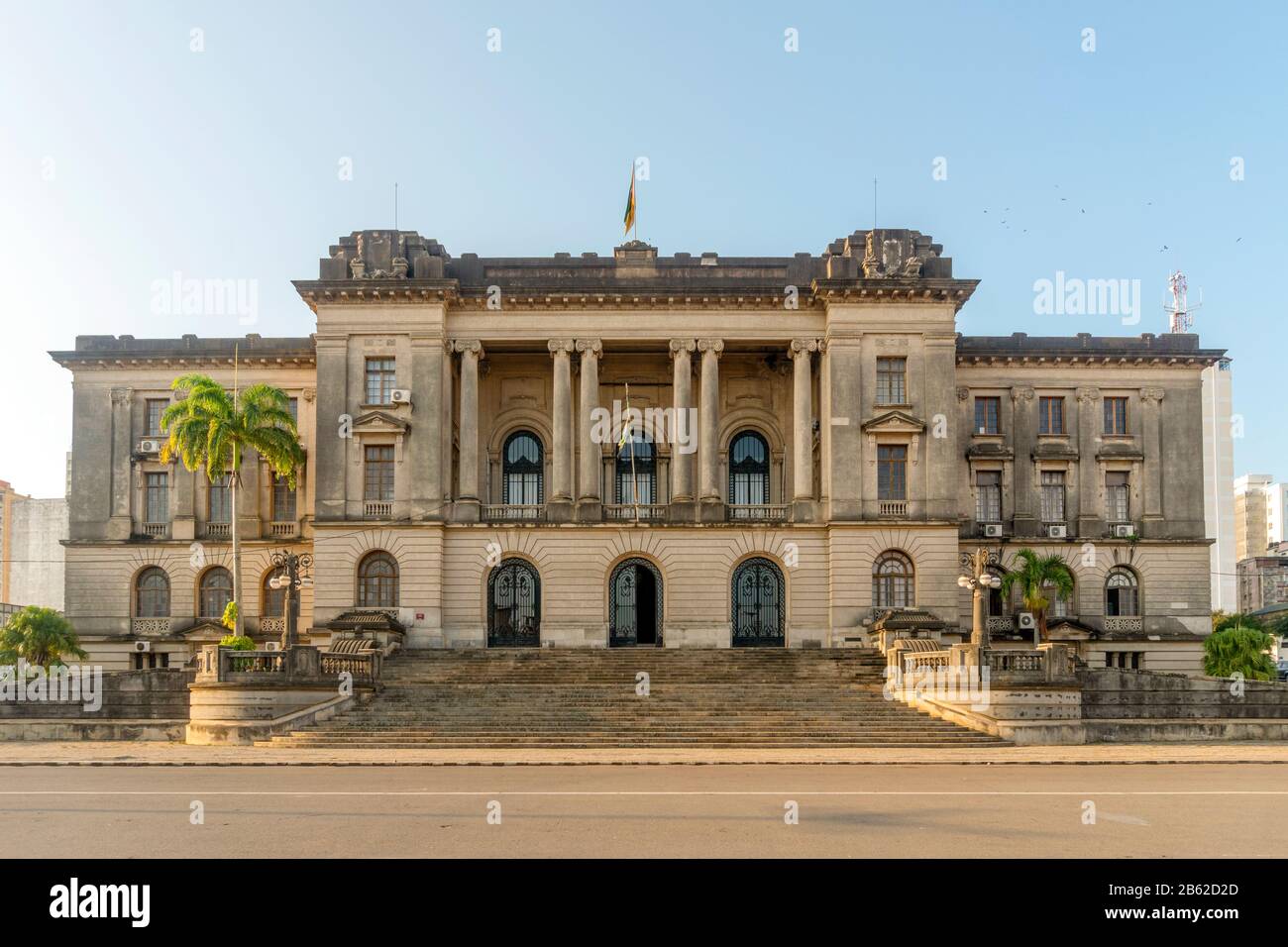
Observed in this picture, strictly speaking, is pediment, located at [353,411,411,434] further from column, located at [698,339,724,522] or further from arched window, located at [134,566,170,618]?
arched window, located at [134,566,170,618]

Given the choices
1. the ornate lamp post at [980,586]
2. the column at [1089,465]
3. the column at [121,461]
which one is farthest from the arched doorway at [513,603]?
the column at [1089,465]

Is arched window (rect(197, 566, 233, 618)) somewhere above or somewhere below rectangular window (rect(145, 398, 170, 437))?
below

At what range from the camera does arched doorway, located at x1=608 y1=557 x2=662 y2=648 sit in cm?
4688

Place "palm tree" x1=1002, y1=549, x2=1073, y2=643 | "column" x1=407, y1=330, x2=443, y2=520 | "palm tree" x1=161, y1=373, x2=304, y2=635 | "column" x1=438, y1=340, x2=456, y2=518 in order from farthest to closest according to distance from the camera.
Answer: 1. "palm tree" x1=1002, y1=549, x2=1073, y2=643
2. "column" x1=438, y1=340, x2=456, y2=518
3. "column" x1=407, y1=330, x2=443, y2=520
4. "palm tree" x1=161, y1=373, x2=304, y2=635

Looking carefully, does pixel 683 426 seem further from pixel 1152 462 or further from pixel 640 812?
pixel 640 812

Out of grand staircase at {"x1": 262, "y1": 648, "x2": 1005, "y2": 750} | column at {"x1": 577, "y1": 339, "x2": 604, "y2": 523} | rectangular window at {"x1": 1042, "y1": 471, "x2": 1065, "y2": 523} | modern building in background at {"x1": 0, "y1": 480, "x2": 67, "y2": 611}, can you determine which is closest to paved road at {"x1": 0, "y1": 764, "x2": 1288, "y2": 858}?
grand staircase at {"x1": 262, "y1": 648, "x2": 1005, "y2": 750}

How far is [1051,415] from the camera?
5247cm

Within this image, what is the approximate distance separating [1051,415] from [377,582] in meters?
27.9

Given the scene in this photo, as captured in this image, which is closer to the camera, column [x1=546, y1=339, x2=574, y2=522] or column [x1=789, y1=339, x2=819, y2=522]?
column [x1=789, y1=339, x2=819, y2=522]

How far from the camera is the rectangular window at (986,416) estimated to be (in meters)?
52.3

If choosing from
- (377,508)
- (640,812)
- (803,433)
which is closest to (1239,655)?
(803,433)

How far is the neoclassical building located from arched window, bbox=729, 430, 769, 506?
4.9 inches
